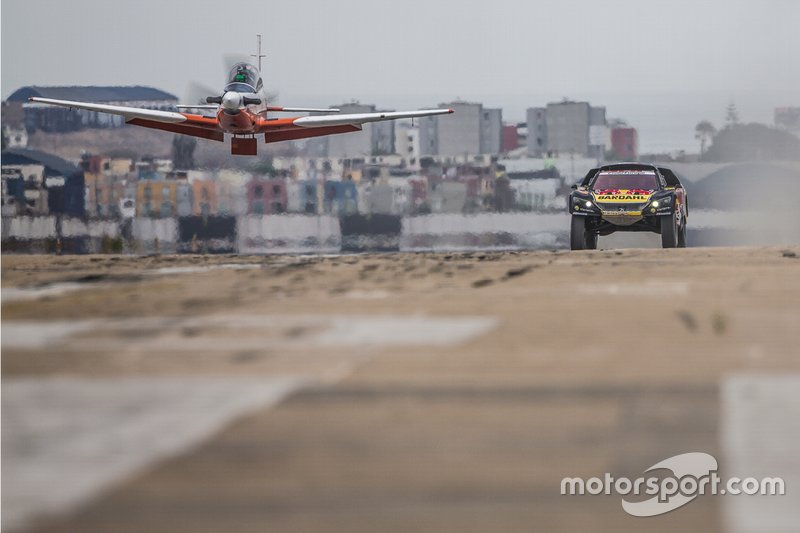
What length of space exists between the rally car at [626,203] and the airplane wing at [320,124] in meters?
13.3

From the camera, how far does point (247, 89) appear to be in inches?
1570

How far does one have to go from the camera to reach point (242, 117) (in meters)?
39.2

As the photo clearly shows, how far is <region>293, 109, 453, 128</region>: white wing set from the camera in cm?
3952

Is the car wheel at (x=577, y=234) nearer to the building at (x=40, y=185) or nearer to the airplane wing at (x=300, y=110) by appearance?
the airplane wing at (x=300, y=110)

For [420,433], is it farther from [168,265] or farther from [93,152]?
[93,152]

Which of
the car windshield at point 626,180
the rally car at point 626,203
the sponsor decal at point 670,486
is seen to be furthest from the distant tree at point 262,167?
the sponsor decal at point 670,486

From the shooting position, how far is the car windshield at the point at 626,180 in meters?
25.7

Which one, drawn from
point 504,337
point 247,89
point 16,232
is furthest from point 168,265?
point 247,89

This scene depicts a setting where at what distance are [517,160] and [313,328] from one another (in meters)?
46.4

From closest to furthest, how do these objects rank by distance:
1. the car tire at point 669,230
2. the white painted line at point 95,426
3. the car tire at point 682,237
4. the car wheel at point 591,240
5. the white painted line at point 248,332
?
1. the white painted line at point 95,426
2. the white painted line at point 248,332
3. the car tire at point 669,230
4. the car wheel at point 591,240
5. the car tire at point 682,237

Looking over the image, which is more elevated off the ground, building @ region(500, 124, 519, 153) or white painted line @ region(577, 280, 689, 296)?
building @ region(500, 124, 519, 153)

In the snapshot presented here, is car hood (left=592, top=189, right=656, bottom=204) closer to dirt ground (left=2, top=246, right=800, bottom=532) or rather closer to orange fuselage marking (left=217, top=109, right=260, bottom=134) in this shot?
dirt ground (left=2, top=246, right=800, bottom=532)

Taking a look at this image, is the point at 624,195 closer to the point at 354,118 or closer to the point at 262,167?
the point at 354,118

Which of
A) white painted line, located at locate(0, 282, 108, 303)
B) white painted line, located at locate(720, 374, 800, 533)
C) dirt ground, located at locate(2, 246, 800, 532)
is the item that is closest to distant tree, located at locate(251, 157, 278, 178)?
dirt ground, located at locate(2, 246, 800, 532)
